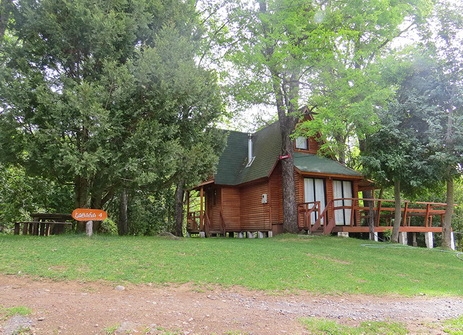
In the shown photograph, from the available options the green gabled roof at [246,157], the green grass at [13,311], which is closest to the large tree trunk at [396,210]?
the green gabled roof at [246,157]

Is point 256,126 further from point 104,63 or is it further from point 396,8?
point 104,63

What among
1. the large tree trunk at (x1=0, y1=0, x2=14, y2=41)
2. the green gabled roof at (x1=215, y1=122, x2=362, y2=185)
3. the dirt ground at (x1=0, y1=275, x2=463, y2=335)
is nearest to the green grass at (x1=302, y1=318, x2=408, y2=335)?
the dirt ground at (x1=0, y1=275, x2=463, y2=335)

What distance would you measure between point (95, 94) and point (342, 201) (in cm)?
1262

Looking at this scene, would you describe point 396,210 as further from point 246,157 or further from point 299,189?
point 246,157

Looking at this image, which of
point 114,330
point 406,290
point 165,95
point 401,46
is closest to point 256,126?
point 401,46

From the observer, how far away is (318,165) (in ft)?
58.6

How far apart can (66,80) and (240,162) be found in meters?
12.2

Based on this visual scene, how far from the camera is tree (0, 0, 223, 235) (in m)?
10.2

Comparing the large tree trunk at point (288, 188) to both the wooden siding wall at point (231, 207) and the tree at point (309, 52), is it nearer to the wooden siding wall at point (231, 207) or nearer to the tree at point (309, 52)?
the tree at point (309, 52)

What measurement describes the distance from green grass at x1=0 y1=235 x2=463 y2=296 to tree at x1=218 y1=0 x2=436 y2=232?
5269 mm

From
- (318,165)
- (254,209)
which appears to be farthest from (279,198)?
(318,165)

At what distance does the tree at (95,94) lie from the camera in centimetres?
1016

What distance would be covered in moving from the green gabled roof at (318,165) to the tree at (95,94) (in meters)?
6.77

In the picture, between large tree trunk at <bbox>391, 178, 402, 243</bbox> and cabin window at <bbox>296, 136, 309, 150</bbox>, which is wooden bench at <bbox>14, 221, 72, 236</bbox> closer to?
cabin window at <bbox>296, 136, 309, 150</bbox>
